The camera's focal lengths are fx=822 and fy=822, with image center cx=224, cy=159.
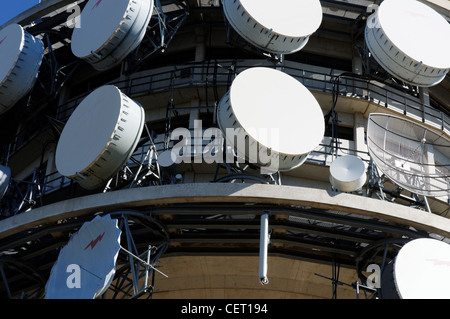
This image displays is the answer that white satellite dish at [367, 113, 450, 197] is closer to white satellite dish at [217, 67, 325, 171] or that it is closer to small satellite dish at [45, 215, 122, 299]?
white satellite dish at [217, 67, 325, 171]

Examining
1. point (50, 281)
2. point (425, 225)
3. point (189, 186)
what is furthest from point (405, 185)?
point (50, 281)

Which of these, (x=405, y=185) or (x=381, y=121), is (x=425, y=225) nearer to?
(x=405, y=185)

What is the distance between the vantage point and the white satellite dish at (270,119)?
75.4ft

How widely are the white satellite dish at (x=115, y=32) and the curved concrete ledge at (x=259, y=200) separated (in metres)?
5.34

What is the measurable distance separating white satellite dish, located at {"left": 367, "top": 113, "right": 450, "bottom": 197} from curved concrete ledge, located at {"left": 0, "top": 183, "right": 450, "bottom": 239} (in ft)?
4.66

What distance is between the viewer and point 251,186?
76.3 feet

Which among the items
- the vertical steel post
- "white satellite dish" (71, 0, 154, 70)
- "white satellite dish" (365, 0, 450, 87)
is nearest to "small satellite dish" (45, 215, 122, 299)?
the vertical steel post

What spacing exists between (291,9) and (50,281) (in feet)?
38.9

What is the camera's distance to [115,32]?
87.5 ft

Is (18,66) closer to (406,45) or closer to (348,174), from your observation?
(348,174)

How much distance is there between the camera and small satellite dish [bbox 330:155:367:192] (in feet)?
78.9

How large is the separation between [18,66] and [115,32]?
199 inches

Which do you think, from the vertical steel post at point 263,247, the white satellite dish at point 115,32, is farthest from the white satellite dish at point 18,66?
the vertical steel post at point 263,247

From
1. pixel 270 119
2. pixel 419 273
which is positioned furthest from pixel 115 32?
pixel 419 273
